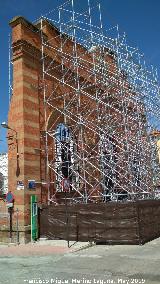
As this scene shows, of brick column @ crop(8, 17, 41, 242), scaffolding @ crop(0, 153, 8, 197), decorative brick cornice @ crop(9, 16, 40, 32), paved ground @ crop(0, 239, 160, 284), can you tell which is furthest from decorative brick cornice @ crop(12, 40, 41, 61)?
paved ground @ crop(0, 239, 160, 284)

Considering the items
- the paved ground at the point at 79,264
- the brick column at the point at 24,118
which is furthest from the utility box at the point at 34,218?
the paved ground at the point at 79,264

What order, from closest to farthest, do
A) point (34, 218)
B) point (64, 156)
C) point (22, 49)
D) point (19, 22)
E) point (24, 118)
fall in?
point (34, 218) → point (24, 118) → point (22, 49) → point (19, 22) → point (64, 156)

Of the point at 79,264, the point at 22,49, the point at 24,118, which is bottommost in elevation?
the point at 79,264

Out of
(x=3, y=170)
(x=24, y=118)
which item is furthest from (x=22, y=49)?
(x=3, y=170)

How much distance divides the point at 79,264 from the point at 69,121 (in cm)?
1072

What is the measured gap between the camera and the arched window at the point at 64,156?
18.7 m

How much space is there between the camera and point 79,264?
10953 millimetres

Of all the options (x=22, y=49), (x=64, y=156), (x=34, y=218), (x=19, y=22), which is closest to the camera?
(x=34, y=218)

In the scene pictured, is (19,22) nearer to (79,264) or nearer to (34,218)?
(34,218)

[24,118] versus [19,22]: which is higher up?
[19,22]

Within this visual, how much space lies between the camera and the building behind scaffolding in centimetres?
1702

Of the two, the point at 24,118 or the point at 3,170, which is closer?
the point at 24,118

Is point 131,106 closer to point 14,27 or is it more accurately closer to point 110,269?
point 14,27

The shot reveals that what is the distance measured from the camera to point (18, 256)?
1282 cm
